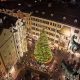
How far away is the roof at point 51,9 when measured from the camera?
3935 inches

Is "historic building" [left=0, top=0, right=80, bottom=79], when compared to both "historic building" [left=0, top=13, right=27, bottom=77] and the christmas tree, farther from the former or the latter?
the christmas tree

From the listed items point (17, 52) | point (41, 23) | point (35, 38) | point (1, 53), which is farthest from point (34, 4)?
point (1, 53)

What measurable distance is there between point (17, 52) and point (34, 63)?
9391mm

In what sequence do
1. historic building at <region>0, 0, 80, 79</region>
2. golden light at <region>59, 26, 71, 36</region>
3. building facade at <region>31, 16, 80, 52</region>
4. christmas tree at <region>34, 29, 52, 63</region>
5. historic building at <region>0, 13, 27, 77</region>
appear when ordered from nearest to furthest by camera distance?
historic building at <region>0, 13, 27, 77</region>, christmas tree at <region>34, 29, 52, 63</region>, historic building at <region>0, 0, 80, 79</region>, golden light at <region>59, 26, 71, 36</region>, building facade at <region>31, 16, 80, 52</region>

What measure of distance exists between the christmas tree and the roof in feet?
46.3

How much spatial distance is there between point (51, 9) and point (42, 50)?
21.9m

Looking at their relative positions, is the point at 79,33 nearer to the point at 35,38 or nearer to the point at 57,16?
the point at 57,16

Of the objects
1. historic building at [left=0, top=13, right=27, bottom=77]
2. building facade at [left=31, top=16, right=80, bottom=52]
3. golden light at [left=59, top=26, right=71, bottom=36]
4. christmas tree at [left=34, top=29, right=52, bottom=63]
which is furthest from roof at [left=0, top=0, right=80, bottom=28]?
christmas tree at [left=34, top=29, right=52, bottom=63]

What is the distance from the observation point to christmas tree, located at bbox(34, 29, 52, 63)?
90375mm

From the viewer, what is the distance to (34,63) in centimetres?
10088

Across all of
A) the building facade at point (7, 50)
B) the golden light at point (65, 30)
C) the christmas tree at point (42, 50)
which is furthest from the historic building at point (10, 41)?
the golden light at point (65, 30)

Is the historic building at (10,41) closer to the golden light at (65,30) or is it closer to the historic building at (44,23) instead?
the historic building at (44,23)

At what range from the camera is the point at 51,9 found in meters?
104

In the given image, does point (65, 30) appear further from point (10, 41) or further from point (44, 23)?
point (10, 41)
